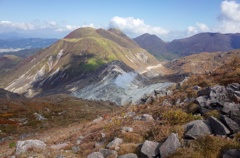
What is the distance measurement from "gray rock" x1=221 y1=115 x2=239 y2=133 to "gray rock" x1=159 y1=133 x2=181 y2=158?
8.83 ft

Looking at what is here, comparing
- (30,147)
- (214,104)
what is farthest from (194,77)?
(30,147)

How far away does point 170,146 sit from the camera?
12258 mm

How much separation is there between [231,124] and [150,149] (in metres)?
4.17

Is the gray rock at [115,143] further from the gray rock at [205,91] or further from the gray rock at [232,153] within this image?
the gray rock at [205,91]

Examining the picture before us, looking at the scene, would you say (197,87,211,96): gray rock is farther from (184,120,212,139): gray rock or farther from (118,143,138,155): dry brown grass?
(118,143,138,155): dry brown grass

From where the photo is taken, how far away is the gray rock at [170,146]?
12.1m

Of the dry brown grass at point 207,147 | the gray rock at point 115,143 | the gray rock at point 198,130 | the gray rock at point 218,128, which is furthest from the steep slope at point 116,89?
the dry brown grass at point 207,147

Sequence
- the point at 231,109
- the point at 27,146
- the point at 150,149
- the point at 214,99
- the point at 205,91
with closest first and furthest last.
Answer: the point at 150,149 < the point at 231,109 < the point at 214,99 < the point at 27,146 < the point at 205,91

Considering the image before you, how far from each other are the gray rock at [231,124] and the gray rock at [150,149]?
11.6ft

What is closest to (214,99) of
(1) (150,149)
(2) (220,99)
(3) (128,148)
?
(2) (220,99)

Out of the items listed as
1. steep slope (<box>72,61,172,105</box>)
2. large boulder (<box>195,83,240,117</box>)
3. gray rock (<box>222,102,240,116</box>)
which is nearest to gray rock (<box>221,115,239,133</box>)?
gray rock (<box>222,102,240,116</box>)

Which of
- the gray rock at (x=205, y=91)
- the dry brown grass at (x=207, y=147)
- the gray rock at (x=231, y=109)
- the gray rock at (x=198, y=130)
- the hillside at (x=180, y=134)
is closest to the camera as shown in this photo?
the dry brown grass at (x=207, y=147)

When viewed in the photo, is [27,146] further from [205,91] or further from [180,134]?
[205,91]

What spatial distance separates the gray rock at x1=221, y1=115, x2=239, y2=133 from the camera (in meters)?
12.6
